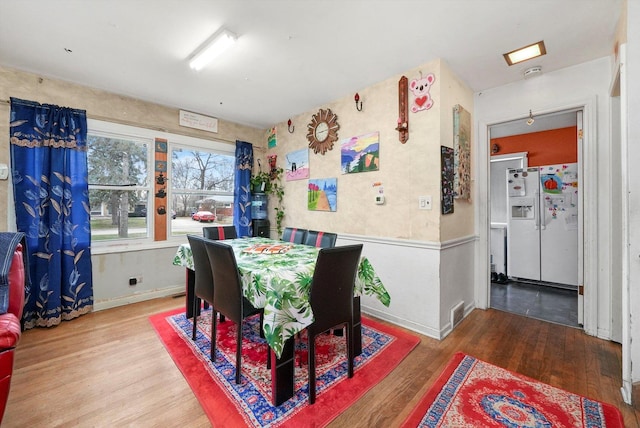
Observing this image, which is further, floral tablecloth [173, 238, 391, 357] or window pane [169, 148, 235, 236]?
window pane [169, 148, 235, 236]

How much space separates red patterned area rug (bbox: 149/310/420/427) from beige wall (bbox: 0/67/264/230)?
7.39 ft

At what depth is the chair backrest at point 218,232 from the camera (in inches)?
119

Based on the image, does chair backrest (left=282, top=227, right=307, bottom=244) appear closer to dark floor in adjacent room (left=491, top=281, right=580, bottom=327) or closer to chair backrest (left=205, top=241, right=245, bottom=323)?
chair backrest (left=205, top=241, right=245, bottom=323)

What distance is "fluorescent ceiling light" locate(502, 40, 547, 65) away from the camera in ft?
7.18

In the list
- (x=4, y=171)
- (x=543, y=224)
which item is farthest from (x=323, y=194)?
(x=543, y=224)

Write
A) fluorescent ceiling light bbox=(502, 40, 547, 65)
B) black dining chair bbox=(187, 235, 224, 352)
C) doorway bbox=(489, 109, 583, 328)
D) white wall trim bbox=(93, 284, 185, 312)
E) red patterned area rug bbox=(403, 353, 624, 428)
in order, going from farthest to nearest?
1. doorway bbox=(489, 109, 583, 328)
2. white wall trim bbox=(93, 284, 185, 312)
3. fluorescent ceiling light bbox=(502, 40, 547, 65)
4. black dining chair bbox=(187, 235, 224, 352)
5. red patterned area rug bbox=(403, 353, 624, 428)

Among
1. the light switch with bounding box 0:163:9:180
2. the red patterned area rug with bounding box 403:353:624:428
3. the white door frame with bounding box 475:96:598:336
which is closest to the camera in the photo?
the red patterned area rug with bounding box 403:353:624:428

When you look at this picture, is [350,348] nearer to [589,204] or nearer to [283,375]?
[283,375]

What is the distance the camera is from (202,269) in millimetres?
2094

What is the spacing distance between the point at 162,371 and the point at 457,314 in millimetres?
2594

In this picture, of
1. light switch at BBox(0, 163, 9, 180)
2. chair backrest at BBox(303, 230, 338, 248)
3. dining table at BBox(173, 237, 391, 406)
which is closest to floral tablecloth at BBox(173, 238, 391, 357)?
dining table at BBox(173, 237, 391, 406)

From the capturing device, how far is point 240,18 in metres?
1.88

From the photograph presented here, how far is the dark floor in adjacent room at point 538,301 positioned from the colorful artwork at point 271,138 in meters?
3.80

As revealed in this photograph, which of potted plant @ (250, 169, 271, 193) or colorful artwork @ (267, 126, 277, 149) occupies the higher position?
colorful artwork @ (267, 126, 277, 149)
